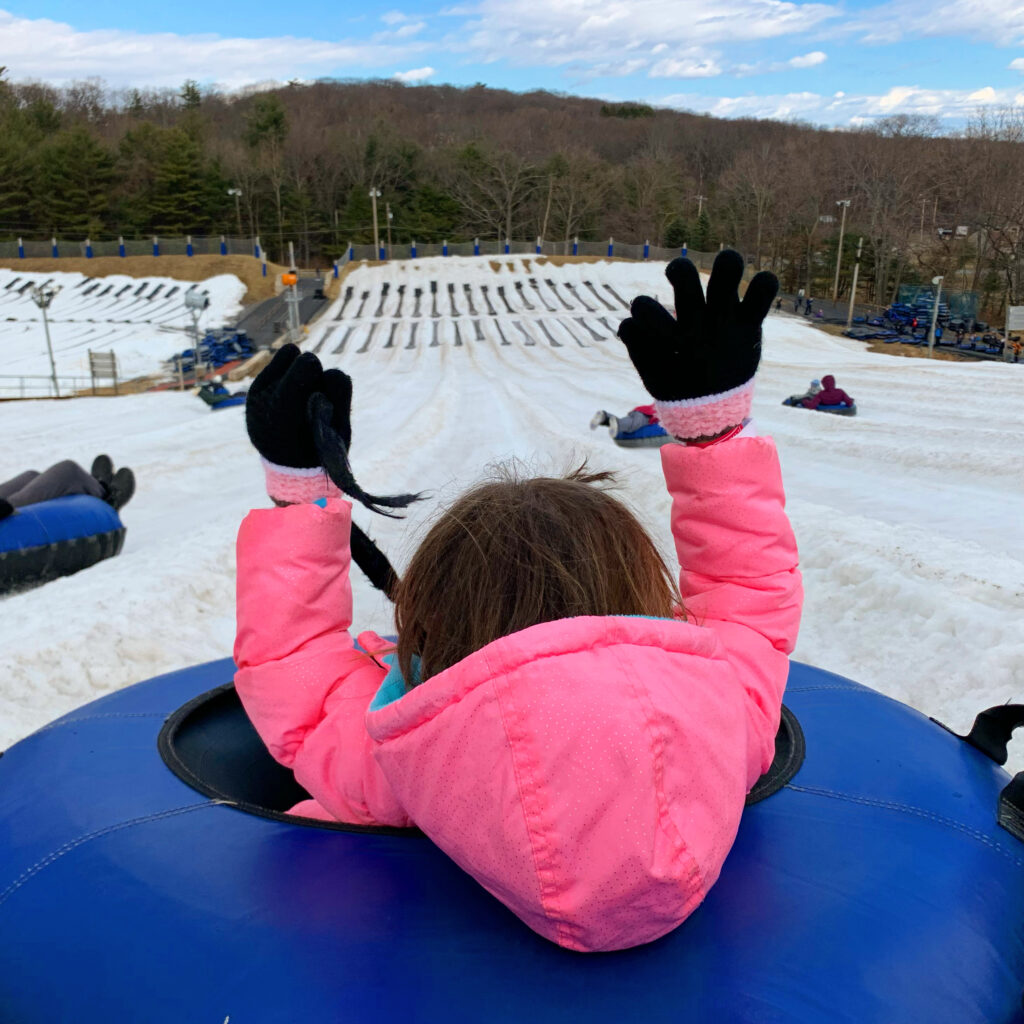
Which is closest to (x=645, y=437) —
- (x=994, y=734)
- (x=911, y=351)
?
(x=994, y=734)

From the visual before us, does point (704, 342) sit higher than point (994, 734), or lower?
higher

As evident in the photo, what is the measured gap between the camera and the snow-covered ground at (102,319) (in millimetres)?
25203

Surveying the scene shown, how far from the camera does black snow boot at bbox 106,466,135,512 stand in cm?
568

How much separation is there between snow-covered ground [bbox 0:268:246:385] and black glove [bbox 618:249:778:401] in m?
24.7

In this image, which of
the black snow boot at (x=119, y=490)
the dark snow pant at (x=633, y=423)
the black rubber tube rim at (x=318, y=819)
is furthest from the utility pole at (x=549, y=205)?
the black rubber tube rim at (x=318, y=819)

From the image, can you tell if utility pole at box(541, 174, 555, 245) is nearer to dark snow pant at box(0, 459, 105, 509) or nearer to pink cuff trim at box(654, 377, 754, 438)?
dark snow pant at box(0, 459, 105, 509)

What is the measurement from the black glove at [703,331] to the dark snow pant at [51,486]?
4.77 m

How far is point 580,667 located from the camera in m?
0.87

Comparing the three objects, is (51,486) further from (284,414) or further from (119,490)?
(284,414)

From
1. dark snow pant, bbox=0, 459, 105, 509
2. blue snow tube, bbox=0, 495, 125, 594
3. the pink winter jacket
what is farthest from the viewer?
dark snow pant, bbox=0, 459, 105, 509

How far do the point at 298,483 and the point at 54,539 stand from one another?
4.07m

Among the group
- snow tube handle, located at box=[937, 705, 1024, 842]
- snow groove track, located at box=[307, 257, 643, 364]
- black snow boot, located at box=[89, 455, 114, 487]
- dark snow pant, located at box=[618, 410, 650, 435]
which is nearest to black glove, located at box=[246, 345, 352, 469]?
snow tube handle, located at box=[937, 705, 1024, 842]

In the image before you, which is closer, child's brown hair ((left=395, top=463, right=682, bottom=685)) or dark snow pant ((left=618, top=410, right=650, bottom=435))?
child's brown hair ((left=395, top=463, right=682, bottom=685))

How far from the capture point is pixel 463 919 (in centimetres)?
103
